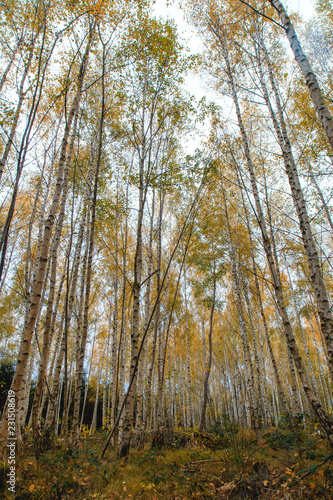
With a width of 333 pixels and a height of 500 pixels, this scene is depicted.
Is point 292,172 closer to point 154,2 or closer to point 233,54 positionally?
point 233,54

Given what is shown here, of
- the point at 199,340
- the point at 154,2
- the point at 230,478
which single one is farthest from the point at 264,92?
the point at 199,340

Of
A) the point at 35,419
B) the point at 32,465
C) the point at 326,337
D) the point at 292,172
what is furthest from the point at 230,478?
the point at 292,172

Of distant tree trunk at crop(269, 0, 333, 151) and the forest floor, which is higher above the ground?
distant tree trunk at crop(269, 0, 333, 151)

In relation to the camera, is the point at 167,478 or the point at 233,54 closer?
the point at 167,478

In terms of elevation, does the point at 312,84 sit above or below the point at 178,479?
above

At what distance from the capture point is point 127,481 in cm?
316

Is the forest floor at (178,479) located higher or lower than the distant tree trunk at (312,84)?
lower

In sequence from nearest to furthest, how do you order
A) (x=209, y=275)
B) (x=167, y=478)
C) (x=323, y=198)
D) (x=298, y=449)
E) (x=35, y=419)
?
(x=167, y=478)
(x=35, y=419)
(x=298, y=449)
(x=323, y=198)
(x=209, y=275)

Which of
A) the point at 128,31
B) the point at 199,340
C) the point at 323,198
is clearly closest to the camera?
the point at 128,31

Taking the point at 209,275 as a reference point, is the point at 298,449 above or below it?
below

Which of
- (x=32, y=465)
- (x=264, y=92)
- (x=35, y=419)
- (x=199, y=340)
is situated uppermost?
(x=264, y=92)

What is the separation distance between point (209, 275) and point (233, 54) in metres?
7.22

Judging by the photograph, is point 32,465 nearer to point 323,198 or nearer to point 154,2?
point 154,2

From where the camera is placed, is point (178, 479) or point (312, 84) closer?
point (312, 84)
